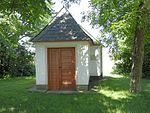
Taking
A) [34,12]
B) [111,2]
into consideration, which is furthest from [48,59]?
[34,12]

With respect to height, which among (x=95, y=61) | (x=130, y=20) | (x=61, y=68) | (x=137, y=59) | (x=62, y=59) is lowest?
(x=61, y=68)

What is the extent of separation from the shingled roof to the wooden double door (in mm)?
A: 794

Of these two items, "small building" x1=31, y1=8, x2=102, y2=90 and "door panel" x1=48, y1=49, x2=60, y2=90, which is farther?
"door panel" x1=48, y1=49, x2=60, y2=90

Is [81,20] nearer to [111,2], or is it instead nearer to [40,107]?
[111,2]

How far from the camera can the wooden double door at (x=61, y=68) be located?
53.0 feet

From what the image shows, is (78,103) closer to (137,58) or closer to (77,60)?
(137,58)

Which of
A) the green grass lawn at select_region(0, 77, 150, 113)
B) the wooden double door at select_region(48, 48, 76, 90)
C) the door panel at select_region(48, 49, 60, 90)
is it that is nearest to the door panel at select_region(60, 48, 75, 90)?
the wooden double door at select_region(48, 48, 76, 90)

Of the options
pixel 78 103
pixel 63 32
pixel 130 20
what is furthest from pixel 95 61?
pixel 78 103

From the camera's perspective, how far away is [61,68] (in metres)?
16.2

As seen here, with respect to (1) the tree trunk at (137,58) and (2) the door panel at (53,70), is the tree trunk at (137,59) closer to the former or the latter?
(1) the tree trunk at (137,58)

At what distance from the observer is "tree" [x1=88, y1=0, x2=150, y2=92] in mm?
12602

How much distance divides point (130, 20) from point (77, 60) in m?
4.41

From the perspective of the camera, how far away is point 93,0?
46.6 feet

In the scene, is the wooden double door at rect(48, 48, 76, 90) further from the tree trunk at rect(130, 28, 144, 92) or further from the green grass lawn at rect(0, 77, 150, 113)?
the tree trunk at rect(130, 28, 144, 92)
